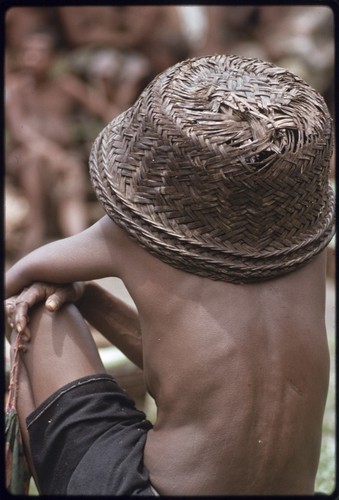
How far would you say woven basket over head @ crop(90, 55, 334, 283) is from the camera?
163cm

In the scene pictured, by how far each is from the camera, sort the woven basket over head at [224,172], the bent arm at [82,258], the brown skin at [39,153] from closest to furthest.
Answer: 1. the woven basket over head at [224,172]
2. the bent arm at [82,258]
3. the brown skin at [39,153]

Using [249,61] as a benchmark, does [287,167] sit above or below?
below

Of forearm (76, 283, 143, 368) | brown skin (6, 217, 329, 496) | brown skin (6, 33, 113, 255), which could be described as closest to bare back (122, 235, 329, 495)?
brown skin (6, 217, 329, 496)

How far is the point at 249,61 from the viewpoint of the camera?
72.5 inches

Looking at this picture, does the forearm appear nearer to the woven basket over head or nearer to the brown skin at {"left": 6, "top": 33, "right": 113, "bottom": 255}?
the woven basket over head

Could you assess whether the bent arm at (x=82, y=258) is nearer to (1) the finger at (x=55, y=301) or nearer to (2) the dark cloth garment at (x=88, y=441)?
(1) the finger at (x=55, y=301)

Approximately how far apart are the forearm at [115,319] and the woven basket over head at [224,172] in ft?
1.62

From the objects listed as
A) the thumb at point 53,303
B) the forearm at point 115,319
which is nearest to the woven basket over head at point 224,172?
the thumb at point 53,303

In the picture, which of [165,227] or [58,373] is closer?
[165,227]

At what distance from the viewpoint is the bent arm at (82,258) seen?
5.88 feet

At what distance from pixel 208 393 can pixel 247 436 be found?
130 mm

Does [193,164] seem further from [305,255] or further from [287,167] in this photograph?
[305,255]

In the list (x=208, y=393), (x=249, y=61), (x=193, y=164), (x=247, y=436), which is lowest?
(x=247, y=436)

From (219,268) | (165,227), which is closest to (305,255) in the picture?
(219,268)
